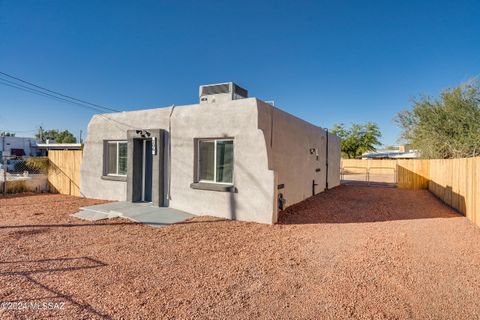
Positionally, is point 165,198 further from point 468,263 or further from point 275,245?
point 468,263

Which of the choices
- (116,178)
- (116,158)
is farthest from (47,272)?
(116,158)

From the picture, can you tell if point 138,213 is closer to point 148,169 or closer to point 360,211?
point 148,169

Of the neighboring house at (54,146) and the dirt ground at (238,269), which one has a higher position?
the neighboring house at (54,146)

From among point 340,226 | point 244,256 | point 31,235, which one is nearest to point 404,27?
point 340,226

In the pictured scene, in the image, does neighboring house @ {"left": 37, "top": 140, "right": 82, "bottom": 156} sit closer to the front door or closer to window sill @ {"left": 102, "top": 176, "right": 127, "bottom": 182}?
window sill @ {"left": 102, "top": 176, "right": 127, "bottom": 182}

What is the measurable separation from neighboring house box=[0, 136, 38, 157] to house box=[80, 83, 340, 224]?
37.9m

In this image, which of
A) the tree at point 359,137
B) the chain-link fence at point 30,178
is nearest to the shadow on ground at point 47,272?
the chain-link fence at point 30,178

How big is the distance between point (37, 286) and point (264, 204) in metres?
4.83

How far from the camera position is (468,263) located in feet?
13.8

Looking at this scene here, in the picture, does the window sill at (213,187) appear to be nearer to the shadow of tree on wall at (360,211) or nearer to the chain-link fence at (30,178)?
the shadow of tree on wall at (360,211)

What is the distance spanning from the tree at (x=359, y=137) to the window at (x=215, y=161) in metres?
36.7

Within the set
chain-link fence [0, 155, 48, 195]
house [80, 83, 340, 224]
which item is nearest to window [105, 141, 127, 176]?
house [80, 83, 340, 224]

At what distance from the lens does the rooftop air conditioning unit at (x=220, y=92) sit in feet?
26.5

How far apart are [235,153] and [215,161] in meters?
0.83
